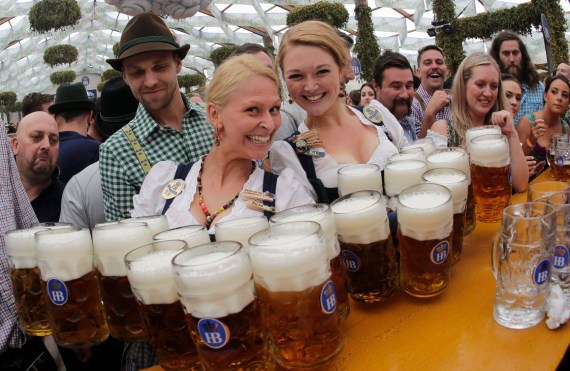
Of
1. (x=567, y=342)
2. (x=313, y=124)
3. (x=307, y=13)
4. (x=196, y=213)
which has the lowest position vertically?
(x=567, y=342)

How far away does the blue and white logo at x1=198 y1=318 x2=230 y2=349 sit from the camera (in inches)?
26.5

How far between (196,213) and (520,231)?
0.83m

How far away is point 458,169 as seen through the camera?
111 cm

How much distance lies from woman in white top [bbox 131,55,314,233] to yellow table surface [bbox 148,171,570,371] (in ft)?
1.39

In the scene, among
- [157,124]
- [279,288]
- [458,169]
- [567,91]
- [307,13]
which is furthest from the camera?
[307,13]

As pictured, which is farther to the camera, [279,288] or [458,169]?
[458,169]

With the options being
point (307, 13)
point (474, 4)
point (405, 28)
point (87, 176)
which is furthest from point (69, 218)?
point (405, 28)

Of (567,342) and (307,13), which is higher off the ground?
(307,13)

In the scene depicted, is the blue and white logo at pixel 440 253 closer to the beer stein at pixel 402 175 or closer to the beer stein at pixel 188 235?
the beer stein at pixel 402 175

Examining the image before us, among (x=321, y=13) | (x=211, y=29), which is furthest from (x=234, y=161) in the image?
(x=211, y=29)

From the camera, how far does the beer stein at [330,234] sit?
0.83 m

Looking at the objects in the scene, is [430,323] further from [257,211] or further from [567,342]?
[257,211]

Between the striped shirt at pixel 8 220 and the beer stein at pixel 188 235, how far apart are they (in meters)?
0.70

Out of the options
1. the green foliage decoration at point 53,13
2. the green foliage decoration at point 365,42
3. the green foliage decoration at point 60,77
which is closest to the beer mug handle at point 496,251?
the green foliage decoration at point 365,42
